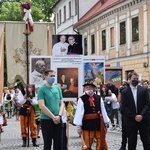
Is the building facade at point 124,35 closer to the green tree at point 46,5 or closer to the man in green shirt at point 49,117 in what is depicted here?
the green tree at point 46,5

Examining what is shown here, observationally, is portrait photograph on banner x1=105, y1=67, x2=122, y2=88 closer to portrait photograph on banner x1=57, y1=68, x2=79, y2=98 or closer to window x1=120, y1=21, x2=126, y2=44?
window x1=120, y1=21, x2=126, y2=44

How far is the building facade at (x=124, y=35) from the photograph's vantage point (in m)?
33.8

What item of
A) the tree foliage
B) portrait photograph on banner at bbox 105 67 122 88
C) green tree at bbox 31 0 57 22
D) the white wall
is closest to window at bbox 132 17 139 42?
portrait photograph on banner at bbox 105 67 122 88

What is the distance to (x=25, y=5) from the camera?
16266mm

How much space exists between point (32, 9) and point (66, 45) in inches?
1963

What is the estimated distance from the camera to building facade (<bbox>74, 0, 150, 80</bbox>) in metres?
A: 33.8

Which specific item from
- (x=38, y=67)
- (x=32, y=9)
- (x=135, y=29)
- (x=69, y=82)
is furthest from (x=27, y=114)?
(x=32, y=9)

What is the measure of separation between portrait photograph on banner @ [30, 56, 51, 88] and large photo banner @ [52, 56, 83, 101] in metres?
0.53

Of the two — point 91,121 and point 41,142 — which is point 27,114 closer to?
point 41,142

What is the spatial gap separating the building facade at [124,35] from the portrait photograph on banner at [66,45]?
1834 cm

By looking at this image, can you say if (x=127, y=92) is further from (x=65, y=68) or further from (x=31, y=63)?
(x=31, y=63)

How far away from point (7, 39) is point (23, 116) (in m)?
2.16

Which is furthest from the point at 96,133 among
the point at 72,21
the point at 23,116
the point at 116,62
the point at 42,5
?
the point at 42,5

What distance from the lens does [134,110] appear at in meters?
11.2
